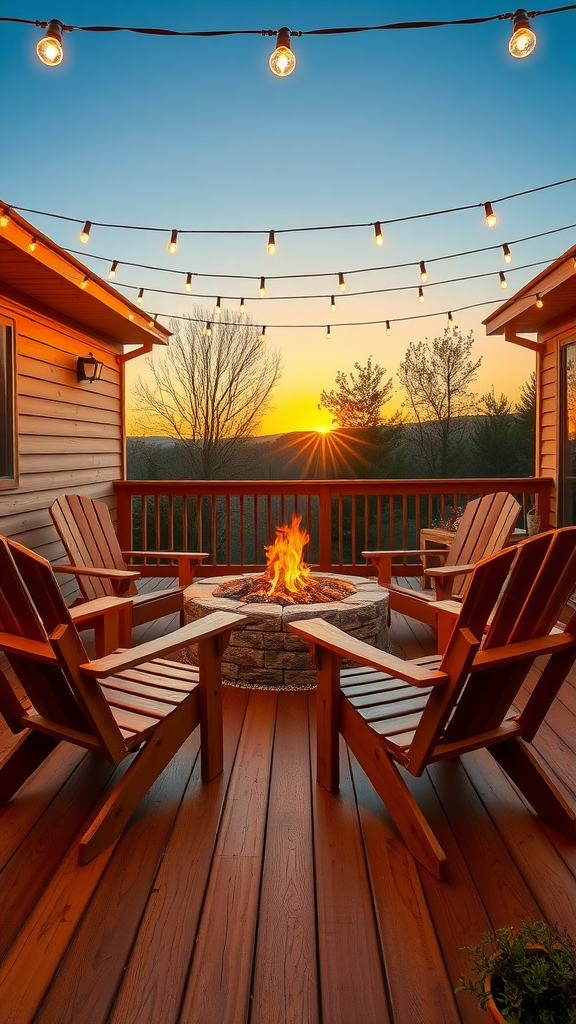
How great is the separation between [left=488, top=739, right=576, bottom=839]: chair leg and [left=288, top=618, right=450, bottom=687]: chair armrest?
41 cm

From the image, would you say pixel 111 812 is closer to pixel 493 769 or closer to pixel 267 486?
pixel 493 769

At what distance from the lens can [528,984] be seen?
95cm

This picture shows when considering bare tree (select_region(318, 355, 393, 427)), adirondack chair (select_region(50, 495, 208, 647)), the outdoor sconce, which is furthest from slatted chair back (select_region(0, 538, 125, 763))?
bare tree (select_region(318, 355, 393, 427))

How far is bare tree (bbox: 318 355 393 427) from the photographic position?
1162cm

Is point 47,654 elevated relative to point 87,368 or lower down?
lower down

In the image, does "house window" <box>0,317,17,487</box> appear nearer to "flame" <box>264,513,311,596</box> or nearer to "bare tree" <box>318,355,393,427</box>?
"flame" <box>264,513,311,596</box>

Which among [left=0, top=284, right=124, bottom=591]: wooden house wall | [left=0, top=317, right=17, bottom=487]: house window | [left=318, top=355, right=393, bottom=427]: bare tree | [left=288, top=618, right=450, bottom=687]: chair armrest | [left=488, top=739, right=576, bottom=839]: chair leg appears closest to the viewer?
[left=288, top=618, right=450, bottom=687]: chair armrest

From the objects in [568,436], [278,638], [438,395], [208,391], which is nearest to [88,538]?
[278,638]

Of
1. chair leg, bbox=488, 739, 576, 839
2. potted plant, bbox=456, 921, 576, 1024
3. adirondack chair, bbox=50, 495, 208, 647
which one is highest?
adirondack chair, bbox=50, 495, 208, 647

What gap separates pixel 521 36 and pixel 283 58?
89cm

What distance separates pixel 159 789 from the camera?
2127 mm

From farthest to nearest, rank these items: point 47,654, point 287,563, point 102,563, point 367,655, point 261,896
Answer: point 102,563 → point 287,563 → point 367,655 → point 47,654 → point 261,896

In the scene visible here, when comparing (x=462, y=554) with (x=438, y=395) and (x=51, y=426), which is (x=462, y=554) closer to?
(x=51, y=426)

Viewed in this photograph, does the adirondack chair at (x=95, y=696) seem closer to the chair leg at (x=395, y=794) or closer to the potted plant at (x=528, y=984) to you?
the chair leg at (x=395, y=794)
